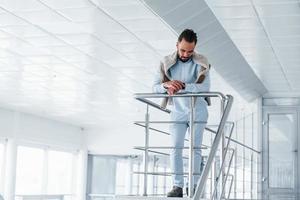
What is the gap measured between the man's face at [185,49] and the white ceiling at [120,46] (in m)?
1.97

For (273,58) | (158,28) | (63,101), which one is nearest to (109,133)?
(63,101)

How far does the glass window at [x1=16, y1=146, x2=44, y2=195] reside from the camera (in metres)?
12.6

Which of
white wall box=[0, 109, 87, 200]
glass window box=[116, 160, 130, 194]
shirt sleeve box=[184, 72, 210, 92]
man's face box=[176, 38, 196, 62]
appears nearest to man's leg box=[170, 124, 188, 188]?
shirt sleeve box=[184, 72, 210, 92]

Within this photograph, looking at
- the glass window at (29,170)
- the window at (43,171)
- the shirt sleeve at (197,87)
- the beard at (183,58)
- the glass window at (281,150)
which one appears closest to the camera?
the shirt sleeve at (197,87)

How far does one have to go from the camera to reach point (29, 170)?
1292 cm

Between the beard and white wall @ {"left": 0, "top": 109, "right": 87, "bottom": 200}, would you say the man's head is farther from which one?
white wall @ {"left": 0, "top": 109, "right": 87, "bottom": 200}

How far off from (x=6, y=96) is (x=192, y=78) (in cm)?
755

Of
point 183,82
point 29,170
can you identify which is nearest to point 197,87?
point 183,82

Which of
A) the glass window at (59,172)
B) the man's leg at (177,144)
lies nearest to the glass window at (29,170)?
the glass window at (59,172)

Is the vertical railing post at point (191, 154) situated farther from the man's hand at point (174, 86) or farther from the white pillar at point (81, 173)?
the white pillar at point (81, 173)

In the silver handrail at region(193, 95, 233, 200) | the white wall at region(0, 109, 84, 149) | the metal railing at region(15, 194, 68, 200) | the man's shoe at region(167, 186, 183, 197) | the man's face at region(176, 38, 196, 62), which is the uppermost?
the white wall at region(0, 109, 84, 149)

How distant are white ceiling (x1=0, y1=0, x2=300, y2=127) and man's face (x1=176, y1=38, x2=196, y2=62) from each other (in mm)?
1966

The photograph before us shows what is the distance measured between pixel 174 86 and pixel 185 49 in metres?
0.24

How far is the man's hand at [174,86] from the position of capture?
2.89 meters
